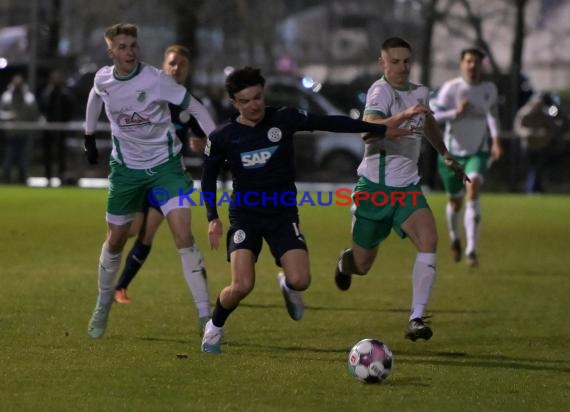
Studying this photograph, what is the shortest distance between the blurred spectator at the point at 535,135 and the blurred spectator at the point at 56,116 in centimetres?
890

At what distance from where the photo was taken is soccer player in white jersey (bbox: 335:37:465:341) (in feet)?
33.4

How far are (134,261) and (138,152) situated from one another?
1.98 m

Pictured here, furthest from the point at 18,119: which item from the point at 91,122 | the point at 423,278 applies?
the point at 423,278

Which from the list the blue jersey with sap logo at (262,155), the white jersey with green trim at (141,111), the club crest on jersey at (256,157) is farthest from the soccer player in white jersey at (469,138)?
the club crest on jersey at (256,157)

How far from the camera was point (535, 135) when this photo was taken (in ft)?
90.7

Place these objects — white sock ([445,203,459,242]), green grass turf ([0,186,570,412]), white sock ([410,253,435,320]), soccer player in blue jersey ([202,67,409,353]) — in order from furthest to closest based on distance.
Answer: white sock ([445,203,459,242]) < white sock ([410,253,435,320]) < soccer player in blue jersey ([202,67,409,353]) < green grass turf ([0,186,570,412])

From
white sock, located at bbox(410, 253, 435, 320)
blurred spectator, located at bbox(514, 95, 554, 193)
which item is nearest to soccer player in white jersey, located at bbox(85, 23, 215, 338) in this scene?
white sock, located at bbox(410, 253, 435, 320)

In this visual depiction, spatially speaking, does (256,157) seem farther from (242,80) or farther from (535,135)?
(535,135)

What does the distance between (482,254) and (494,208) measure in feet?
22.6

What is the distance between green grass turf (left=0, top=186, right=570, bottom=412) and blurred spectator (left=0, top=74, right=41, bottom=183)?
1044 centimetres

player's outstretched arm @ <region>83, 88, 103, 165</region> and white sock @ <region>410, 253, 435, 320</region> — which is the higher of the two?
player's outstretched arm @ <region>83, 88, 103, 165</region>

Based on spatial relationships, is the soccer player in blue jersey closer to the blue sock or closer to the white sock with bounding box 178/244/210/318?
the white sock with bounding box 178/244/210/318

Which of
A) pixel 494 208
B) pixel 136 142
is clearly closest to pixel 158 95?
pixel 136 142

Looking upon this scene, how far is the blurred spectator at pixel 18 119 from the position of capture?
28.4 m
